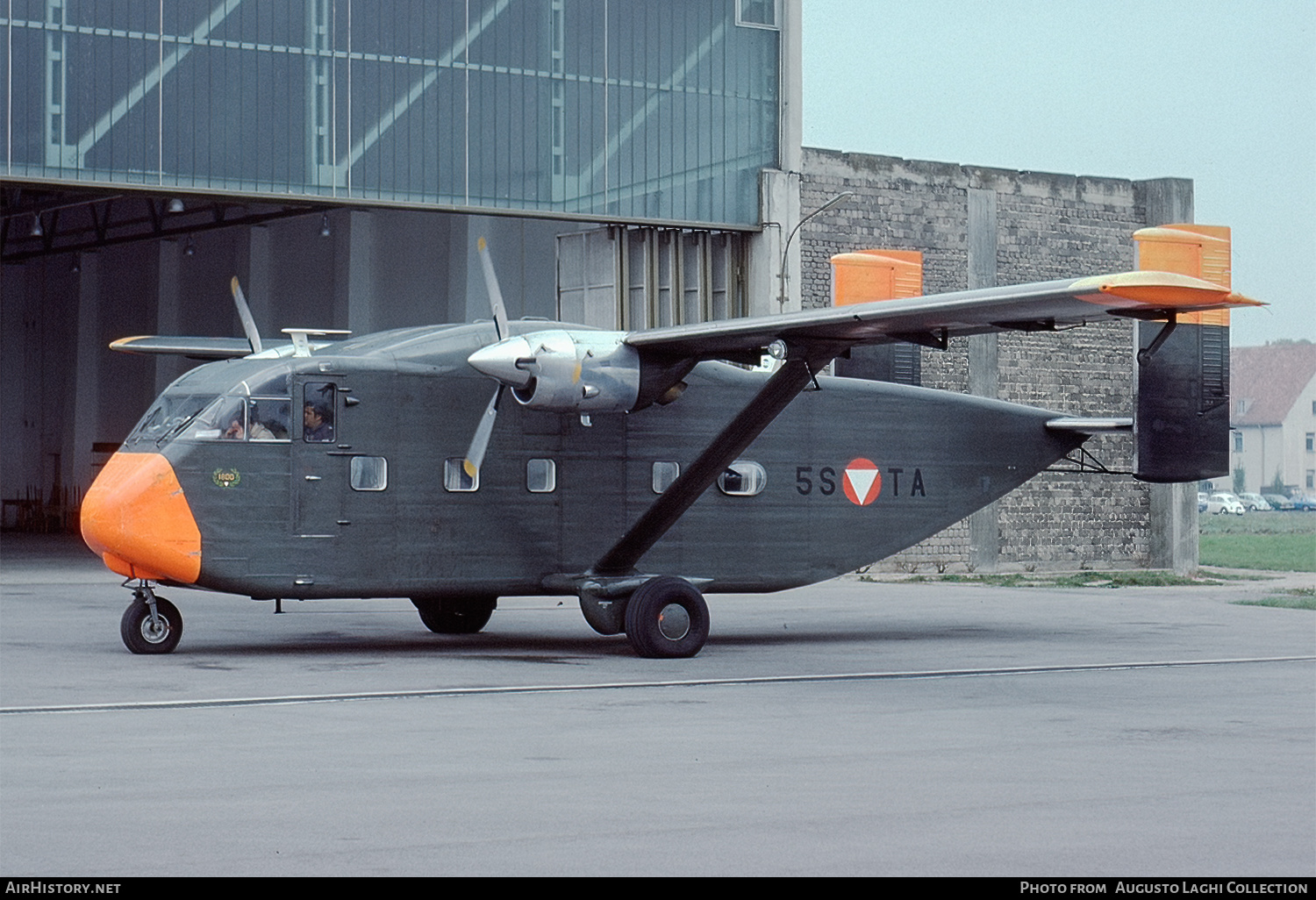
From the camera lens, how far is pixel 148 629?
17.1 meters

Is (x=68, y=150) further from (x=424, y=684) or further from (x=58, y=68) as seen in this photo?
(x=424, y=684)

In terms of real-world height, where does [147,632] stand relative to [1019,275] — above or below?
below

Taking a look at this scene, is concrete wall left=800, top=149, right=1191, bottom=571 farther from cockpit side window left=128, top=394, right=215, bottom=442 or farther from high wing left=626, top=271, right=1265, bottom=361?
cockpit side window left=128, top=394, right=215, bottom=442

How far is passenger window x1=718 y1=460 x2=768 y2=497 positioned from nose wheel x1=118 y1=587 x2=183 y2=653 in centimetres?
609

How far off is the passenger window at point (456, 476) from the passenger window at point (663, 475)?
2.08m

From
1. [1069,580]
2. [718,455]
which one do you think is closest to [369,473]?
[718,455]

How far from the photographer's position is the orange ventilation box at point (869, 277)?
21031 mm

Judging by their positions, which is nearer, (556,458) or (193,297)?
→ (556,458)

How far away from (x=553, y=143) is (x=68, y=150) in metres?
8.39

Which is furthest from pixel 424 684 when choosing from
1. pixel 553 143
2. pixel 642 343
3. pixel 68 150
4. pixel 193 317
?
pixel 193 317

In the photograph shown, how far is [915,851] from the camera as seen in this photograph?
25.5 feet

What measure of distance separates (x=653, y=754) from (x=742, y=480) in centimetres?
880
